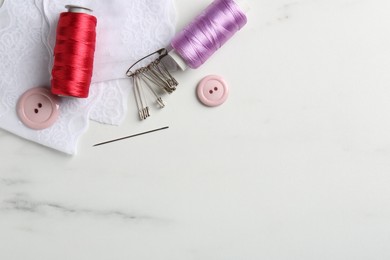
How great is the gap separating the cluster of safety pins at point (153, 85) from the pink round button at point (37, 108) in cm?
20

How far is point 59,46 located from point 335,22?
67 cm

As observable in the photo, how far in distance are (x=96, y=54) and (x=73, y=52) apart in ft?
0.33

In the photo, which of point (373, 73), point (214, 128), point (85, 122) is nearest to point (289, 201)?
point (214, 128)

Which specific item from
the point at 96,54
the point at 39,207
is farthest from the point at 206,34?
the point at 39,207

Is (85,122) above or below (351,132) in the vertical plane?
below

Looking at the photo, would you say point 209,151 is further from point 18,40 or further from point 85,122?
point 18,40

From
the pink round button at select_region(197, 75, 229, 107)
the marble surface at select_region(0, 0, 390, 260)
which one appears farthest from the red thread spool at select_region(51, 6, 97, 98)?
the pink round button at select_region(197, 75, 229, 107)

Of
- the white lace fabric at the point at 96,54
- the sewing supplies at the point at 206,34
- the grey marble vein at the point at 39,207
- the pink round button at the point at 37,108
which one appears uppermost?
the sewing supplies at the point at 206,34

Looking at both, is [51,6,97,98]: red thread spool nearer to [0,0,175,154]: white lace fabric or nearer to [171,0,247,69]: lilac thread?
[0,0,175,154]: white lace fabric

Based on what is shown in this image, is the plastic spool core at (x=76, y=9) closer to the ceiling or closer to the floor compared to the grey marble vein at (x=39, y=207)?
closer to the ceiling

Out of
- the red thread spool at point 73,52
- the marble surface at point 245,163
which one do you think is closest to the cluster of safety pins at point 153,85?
the marble surface at point 245,163

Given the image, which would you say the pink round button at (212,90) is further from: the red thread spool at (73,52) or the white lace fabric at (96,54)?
the red thread spool at (73,52)

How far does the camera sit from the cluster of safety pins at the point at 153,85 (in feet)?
4.37

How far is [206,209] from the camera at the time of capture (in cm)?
136
